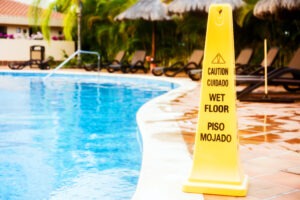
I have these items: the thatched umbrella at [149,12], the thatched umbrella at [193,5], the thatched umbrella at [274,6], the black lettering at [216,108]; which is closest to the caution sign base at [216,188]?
the black lettering at [216,108]

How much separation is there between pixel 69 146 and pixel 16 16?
24118 millimetres

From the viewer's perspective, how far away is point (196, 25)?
19328 millimetres

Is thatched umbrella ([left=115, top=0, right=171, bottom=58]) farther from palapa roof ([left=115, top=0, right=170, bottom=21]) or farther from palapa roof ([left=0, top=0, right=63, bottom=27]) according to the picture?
palapa roof ([left=0, top=0, right=63, bottom=27])

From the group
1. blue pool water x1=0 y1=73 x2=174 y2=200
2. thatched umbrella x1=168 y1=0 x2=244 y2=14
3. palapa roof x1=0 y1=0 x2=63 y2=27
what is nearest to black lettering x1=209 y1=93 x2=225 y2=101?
blue pool water x1=0 y1=73 x2=174 y2=200

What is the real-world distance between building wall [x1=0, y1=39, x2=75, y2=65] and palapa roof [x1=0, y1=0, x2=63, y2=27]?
2600 millimetres

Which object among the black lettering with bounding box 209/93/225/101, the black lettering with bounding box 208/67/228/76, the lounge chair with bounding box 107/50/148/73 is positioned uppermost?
the black lettering with bounding box 208/67/228/76

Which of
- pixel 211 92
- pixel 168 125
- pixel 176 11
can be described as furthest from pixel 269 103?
pixel 176 11

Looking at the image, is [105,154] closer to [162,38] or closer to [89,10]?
[162,38]

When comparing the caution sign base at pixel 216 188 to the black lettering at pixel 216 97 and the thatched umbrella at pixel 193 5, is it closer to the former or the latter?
the black lettering at pixel 216 97

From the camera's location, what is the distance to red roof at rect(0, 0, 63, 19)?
96.0 ft

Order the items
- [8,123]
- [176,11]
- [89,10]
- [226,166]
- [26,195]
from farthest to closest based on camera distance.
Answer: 1. [89,10]
2. [176,11]
3. [8,123]
4. [26,195]
5. [226,166]

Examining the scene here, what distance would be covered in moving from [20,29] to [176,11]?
16.0 metres

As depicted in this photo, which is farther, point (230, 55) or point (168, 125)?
point (168, 125)

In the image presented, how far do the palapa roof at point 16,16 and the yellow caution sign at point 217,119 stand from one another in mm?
25461
